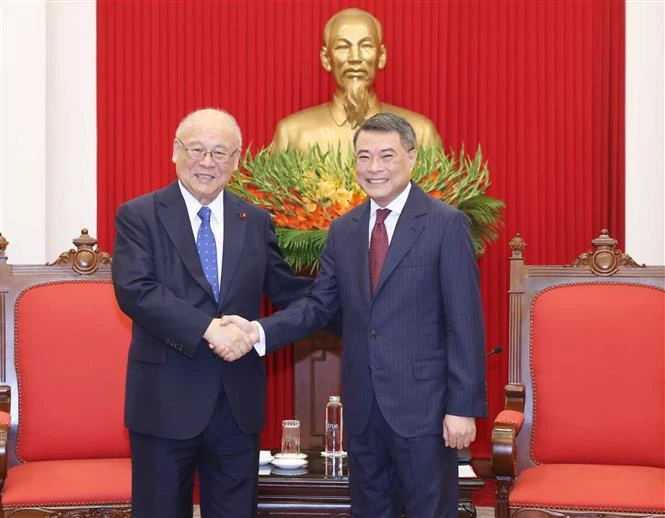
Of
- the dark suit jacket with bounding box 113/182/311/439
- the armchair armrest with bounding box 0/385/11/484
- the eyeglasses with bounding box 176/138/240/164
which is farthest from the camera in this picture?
the armchair armrest with bounding box 0/385/11/484

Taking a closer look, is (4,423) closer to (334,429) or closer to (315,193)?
(334,429)

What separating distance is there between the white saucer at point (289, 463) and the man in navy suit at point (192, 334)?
1.40ft

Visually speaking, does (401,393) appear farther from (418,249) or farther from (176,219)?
(176,219)

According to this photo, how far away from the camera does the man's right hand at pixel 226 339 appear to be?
2271mm

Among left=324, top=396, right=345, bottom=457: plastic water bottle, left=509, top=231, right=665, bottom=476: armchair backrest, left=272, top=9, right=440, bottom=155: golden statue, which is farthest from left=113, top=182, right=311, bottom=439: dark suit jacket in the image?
left=272, top=9, right=440, bottom=155: golden statue

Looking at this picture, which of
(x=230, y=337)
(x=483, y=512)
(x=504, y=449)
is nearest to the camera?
(x=230, y=337)

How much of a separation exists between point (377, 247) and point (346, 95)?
170 centimetres

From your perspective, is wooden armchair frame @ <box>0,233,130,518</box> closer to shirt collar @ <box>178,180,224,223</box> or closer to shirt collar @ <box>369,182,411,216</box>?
shirt collar @ <box>178,180,224,223</box>

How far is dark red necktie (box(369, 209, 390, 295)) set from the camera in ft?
7.52

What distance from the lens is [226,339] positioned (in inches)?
89.6

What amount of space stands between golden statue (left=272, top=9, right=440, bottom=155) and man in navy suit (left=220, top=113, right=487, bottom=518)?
1.52 m

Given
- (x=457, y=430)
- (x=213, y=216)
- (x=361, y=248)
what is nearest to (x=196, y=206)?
(x=213, y=216)

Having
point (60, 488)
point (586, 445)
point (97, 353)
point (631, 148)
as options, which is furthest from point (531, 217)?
point (60, 488)

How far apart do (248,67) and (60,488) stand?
7.48ft
